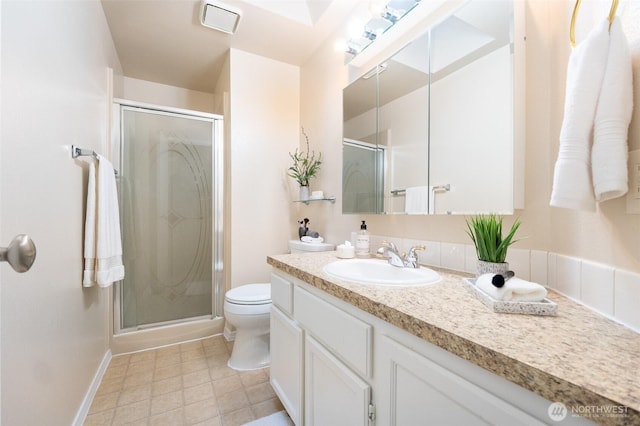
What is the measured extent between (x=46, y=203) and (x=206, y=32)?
5.79 ft

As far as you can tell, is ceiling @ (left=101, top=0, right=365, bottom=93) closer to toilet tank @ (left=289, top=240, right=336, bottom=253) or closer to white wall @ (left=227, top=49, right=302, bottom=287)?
white wall @ (left=227, top=49, right=302, bottom=287)

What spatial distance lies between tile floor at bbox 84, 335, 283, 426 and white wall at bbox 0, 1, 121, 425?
187 mm

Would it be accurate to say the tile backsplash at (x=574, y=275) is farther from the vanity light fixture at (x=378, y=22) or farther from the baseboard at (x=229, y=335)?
the baseboard at (x=229, y=335)

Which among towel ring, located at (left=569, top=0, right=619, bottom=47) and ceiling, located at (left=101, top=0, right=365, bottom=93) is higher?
ceiling, located at (left=101, top=0, right=365, bottom=93)

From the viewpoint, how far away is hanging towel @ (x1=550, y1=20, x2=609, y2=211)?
2.07 feet

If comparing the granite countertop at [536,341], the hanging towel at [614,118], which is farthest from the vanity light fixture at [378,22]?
the granite countertop at [536,341]

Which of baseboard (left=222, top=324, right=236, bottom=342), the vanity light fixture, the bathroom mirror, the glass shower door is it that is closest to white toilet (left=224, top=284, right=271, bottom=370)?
baseboard (left=222, top=324, right=236, bottom=342)

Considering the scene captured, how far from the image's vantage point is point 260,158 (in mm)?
2432

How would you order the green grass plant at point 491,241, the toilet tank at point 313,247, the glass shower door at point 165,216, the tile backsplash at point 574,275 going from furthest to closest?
the glass shower door at point 165,216 < the toilet tank at point 313,247 < the green grass plant at point 491,241 < the tile backsplash at point 574,275

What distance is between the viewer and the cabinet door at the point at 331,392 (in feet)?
2.73

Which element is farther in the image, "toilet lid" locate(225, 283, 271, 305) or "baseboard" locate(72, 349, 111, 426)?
"toilet lid" locate(225, 283, 271, 305)

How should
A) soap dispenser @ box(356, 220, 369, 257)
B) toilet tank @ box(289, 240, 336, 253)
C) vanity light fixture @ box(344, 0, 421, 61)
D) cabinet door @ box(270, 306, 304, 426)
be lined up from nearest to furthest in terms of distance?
1. cabinet door @ box(270, 306, 304, 426)
2. vanity light fixture @ box(344, 0, 421, 61)
3. soap dispenser @ box(356, 220, 369, 257)
4. toilet tank @ box(289, 240, 336, 253)

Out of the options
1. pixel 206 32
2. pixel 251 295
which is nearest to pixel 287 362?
pixel 251 295

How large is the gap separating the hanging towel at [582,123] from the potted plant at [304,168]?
174 cm
